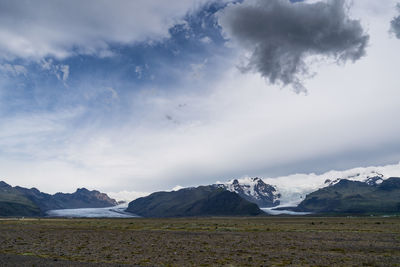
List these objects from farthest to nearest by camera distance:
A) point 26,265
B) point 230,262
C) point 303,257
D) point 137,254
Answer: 1. point 137,254
2. point 303,257
3. point 230,262
4. point 26,265

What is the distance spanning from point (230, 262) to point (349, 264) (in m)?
11.5

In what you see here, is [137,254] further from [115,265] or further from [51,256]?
[51,256]

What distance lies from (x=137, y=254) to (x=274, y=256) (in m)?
15.9

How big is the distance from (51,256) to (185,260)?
1518 centimetres

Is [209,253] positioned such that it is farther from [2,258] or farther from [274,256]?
[2,258]

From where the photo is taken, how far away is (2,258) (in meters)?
29.3

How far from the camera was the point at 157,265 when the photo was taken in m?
26.2

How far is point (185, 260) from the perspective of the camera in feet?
95.2

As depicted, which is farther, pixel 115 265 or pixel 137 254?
pixel 137 254

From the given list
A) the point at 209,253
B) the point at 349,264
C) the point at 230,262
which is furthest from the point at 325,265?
the point at 209,253

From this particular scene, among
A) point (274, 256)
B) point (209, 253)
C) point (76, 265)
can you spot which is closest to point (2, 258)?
point (76, 265)

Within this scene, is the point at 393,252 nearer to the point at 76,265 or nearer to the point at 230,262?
the point at 230,262

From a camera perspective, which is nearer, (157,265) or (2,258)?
(157,265)

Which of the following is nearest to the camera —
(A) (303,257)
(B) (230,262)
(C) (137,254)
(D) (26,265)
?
(D) (26,265)
